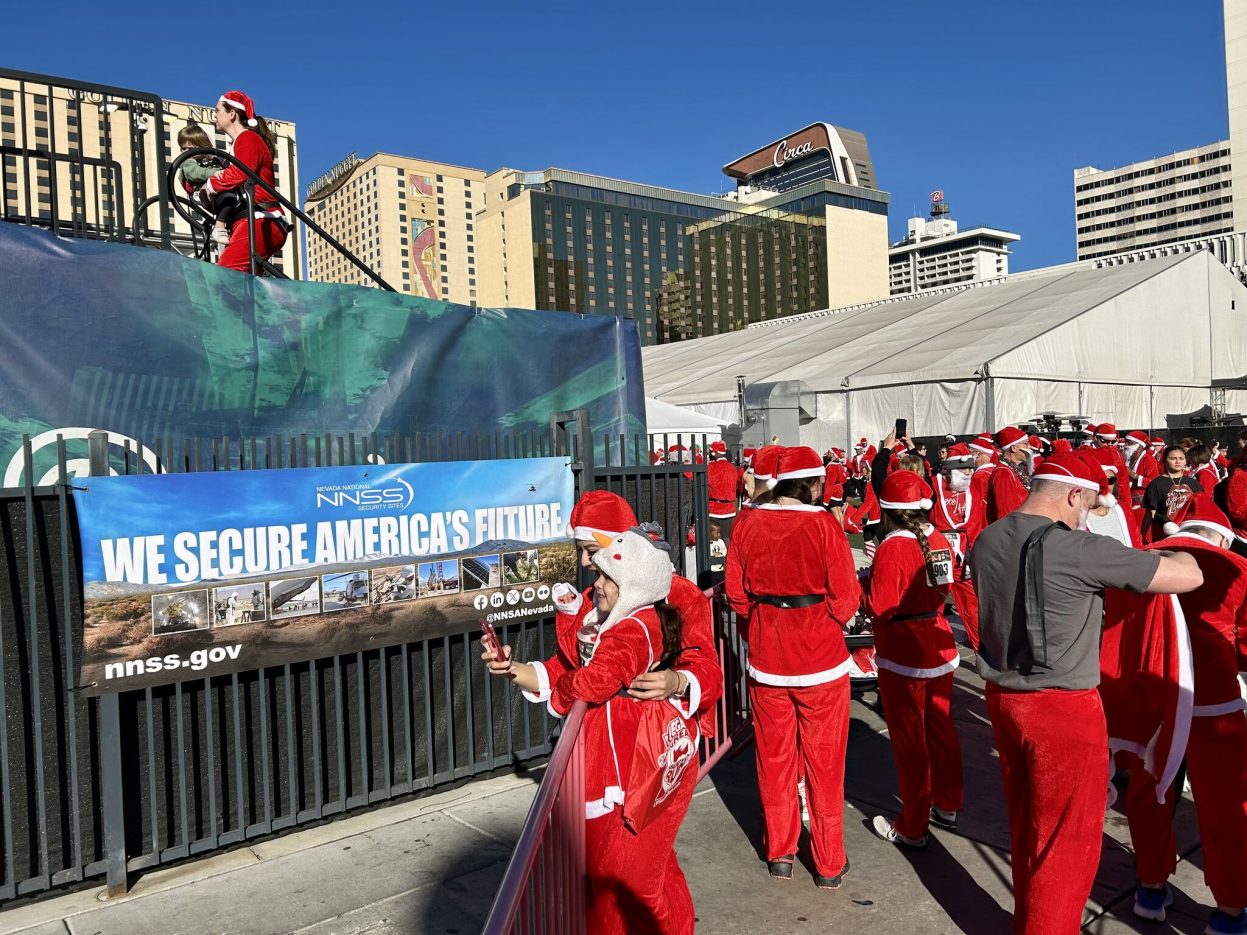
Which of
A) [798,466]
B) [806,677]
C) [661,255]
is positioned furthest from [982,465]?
[661,255]

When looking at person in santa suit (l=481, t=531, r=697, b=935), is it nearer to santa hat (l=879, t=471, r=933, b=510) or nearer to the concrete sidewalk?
the concrete sidewalk

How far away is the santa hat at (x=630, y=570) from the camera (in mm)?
3080

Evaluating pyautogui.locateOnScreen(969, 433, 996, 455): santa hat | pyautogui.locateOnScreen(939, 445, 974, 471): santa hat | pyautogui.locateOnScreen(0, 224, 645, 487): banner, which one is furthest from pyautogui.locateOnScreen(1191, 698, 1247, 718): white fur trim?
pyautogui.locateOnScreen(939, 445, 974, 471): santa hat

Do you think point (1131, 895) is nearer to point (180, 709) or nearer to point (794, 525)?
point (794, 525)

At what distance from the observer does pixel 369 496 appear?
4.88 metres

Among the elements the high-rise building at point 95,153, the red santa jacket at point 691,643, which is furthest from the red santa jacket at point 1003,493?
the high-rise building at point 95,153

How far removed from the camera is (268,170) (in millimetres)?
6793

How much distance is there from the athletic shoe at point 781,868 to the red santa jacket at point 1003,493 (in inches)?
183

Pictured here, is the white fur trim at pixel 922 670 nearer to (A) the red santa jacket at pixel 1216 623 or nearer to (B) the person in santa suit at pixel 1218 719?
(B) the person in santa suit at pixel 1218 719

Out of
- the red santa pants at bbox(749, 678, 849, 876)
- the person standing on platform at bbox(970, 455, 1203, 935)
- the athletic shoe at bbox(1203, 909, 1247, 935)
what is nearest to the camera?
the person standing on platform at bbox(970, 455, 1203, 935)

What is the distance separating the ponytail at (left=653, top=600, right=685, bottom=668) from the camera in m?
3.14

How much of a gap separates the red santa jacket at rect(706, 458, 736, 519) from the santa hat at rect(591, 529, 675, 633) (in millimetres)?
8447

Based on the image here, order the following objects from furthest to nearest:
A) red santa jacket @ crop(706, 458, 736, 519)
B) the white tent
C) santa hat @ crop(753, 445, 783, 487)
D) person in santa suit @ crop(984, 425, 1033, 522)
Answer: the white tent → red santa jacket @ crop(706, 458, 736, 519) → person in santa suit @ crop(984, 425, 1033, 522) → santa hat @ crop(753, 445, 783, 487)

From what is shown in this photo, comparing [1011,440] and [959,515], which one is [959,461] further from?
[959,515]
